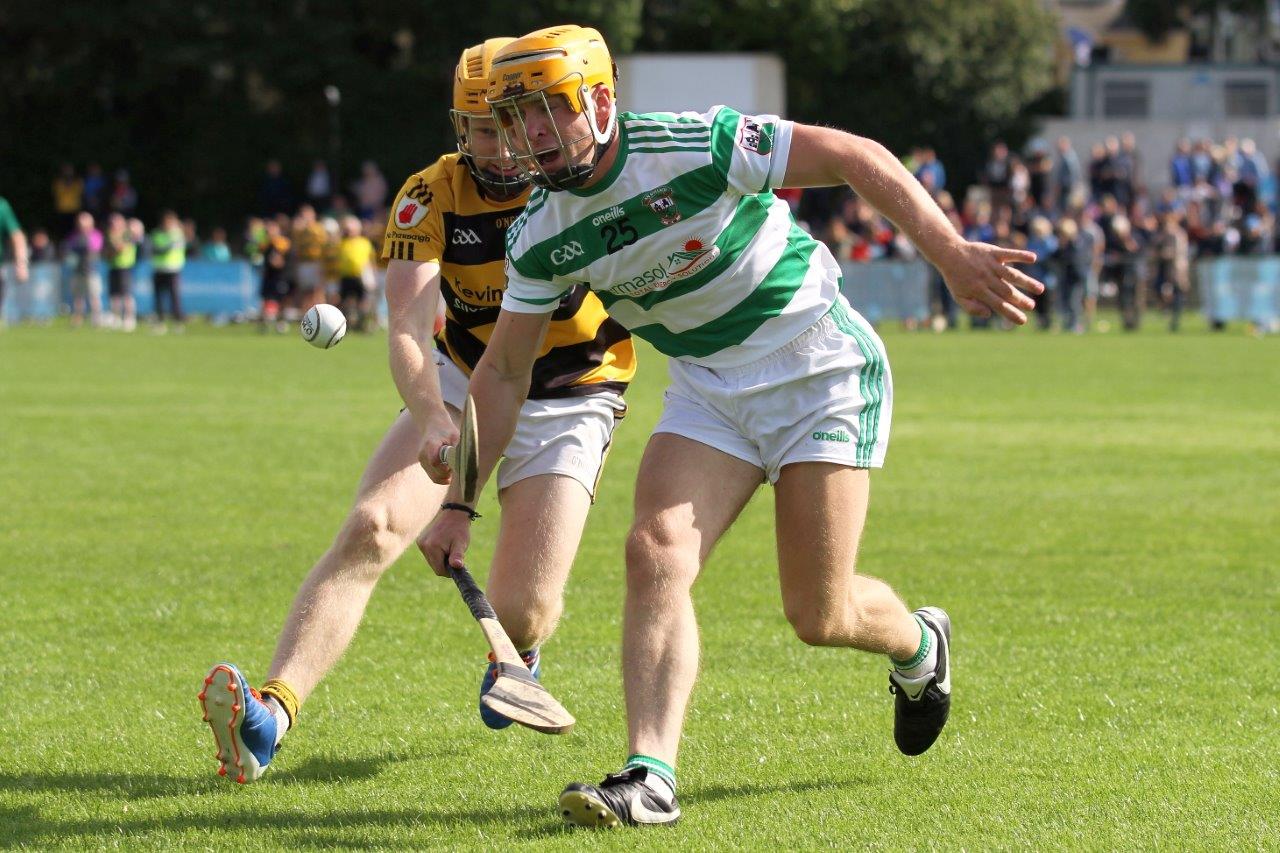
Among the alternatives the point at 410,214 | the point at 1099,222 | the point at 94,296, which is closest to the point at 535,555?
the point at 410,214

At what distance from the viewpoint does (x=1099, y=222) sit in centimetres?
3356

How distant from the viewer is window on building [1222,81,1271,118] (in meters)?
49.7

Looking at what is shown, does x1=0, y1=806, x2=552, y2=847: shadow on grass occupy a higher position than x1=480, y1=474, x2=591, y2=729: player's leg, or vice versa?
x1=480, y1=474, x2=591, y2=729: player's leg

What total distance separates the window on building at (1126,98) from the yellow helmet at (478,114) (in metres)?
47.3

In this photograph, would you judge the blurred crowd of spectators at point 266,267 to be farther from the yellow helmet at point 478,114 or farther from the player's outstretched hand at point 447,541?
the player's outstretched hand at point 447,541

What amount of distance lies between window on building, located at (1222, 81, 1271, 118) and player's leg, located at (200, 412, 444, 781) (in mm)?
47962

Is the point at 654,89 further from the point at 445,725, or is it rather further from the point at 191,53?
the point at 445,725

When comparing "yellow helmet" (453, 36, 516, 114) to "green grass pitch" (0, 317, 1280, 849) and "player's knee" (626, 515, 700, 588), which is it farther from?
"green grass pitch" (0, 317, 1280, 849)

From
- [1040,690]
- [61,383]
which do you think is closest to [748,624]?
[1040,690]

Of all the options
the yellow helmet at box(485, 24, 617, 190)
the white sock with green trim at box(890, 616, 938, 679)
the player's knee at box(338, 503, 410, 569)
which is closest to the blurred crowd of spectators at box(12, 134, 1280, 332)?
the player's knee at box(338, 503, 410, 569)

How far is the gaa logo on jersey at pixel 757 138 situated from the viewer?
463 centimetres

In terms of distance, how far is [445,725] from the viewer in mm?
5715

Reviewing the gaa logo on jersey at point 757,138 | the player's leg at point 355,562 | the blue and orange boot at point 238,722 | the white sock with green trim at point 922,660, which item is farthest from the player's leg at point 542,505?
the gaa logo on jersey at point 757,138

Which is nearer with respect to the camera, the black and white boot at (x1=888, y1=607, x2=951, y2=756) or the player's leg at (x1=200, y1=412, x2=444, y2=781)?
the player's leg at (x1=200, y1=412, x2=444, y2=781)
